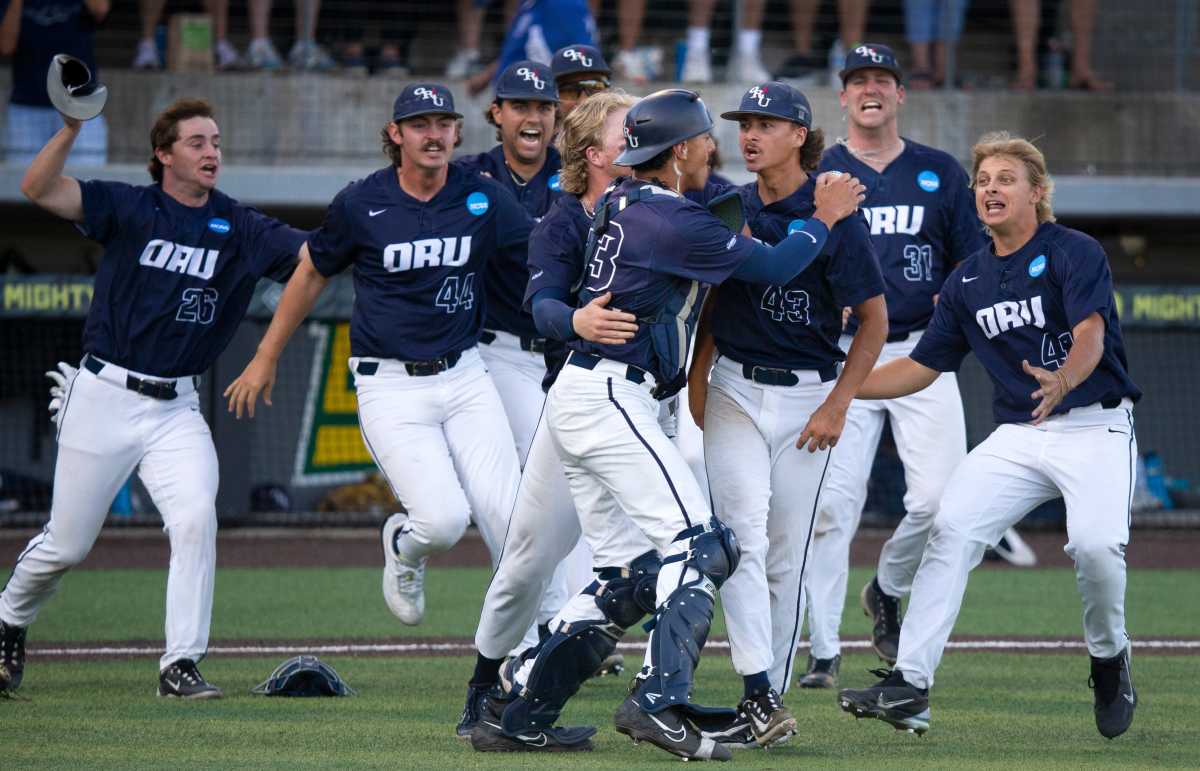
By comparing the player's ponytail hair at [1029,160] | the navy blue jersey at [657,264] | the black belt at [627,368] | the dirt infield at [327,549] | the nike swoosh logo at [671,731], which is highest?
the player's ponytail hair at [1029,160]

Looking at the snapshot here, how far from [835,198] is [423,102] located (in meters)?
1.88

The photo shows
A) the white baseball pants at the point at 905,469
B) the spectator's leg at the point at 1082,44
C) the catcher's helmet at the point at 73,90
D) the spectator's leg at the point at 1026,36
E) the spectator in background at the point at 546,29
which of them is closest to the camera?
the catcher's helmet at the point at 73,90

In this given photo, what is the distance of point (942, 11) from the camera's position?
48.7 feet

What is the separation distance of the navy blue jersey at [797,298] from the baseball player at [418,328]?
1.23 m

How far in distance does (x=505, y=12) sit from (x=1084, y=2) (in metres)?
5.21

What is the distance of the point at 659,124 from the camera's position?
5168mm

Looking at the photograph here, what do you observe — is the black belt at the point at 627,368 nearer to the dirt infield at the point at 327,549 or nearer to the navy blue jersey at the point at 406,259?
the navy blue jersey at the point at 406,259

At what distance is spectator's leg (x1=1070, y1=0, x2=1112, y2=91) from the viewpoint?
15008 millimetres

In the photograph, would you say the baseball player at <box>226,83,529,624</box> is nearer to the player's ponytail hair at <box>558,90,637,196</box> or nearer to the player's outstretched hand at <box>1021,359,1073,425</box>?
the player's ponytail hair at <box>558,90,637,196</box>

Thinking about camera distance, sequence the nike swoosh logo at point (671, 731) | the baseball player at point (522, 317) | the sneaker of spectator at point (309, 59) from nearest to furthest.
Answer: the nike swoosh logo at point (671, 731), the baseball player at point (522, 317), the sneaker of spectator at point (309, 59)

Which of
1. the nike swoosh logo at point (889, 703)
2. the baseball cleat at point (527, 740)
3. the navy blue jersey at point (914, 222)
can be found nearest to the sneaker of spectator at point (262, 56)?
the navy blue jersey at point (914, 222)

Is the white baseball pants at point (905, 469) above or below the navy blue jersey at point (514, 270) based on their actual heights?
below

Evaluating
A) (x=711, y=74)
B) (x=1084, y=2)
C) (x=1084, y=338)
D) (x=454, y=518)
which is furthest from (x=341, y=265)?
(x=1084, y=2)

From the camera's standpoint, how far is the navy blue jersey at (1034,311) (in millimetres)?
5656
